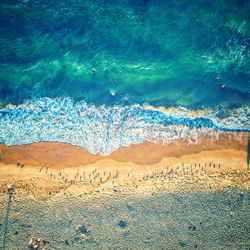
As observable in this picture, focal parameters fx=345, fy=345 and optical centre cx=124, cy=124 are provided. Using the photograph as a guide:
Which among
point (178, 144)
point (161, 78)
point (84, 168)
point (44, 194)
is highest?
point (161, 78)

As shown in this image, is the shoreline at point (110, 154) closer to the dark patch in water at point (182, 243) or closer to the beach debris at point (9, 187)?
the beach debris at point (9, 187)

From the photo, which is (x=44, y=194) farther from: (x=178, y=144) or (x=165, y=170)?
(x=178, y=144)

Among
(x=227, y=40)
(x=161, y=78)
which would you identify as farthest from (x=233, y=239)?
(x=227, y=40)

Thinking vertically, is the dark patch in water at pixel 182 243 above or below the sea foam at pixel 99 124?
below

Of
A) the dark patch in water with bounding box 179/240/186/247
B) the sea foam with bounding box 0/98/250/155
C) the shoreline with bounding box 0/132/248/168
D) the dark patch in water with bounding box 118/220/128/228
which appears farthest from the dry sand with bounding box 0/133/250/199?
the dark patch in water with bounding box 179/240/186/247

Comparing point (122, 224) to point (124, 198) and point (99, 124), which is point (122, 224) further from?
point (99, 124)

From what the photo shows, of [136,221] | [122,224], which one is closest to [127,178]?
[136,221]

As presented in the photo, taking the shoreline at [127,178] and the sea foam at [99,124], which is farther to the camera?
the sea foam at [99,124]

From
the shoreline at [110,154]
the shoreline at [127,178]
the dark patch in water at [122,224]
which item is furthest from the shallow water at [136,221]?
the shoreline at [110,154]

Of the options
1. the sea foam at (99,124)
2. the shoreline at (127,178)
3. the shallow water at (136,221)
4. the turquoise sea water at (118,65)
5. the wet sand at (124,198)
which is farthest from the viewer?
the turquoise sea water at (118,65)
